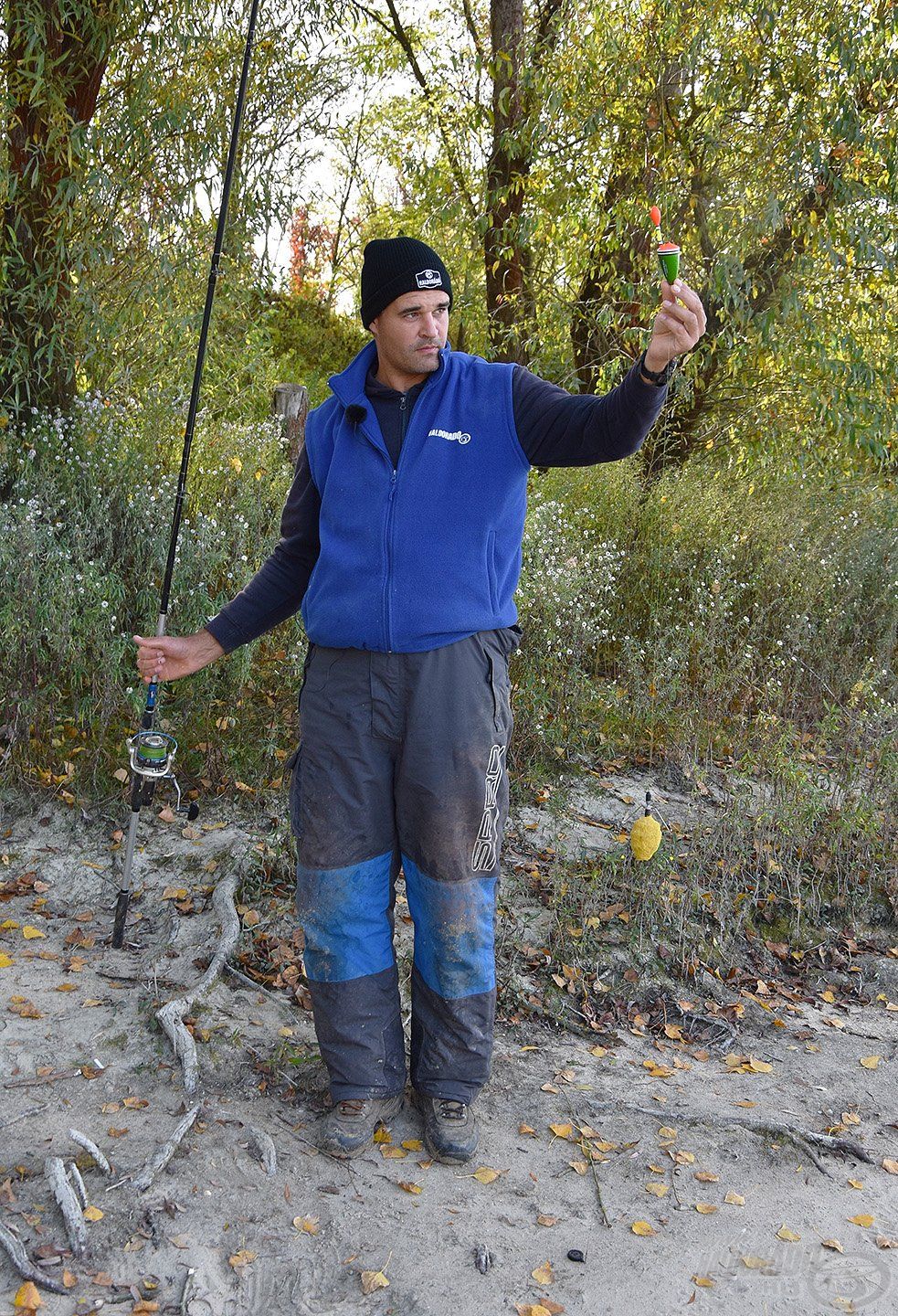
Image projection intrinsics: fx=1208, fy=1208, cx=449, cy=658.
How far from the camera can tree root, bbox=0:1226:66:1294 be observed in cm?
283

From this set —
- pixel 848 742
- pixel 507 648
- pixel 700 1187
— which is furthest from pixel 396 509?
pixel 848 742

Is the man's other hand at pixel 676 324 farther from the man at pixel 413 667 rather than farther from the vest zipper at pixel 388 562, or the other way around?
the vest zipper at pixel 388 562

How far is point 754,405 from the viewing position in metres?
9.93

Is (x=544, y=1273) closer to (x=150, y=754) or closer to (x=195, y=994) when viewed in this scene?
(x=195, y=994)

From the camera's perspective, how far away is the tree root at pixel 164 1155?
3.17m

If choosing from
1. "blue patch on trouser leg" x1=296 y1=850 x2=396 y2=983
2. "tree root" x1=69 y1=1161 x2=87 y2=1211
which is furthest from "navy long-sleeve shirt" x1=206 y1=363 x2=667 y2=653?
"tree root" x1=69 y1=1161 x2=87 y2=1211

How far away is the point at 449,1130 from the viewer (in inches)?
137

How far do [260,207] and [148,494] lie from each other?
1779mm

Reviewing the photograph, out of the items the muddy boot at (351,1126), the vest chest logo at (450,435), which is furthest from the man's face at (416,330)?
the muddy boot at (351,1126)

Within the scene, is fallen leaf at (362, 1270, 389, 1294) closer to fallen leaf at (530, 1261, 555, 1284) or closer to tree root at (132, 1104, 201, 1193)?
fallen leaf at (530, 1261, 555, 1284)

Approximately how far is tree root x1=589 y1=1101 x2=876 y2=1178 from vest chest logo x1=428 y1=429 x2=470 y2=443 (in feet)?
7.05

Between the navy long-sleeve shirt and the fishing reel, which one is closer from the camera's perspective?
the navy long-sleeve shirt

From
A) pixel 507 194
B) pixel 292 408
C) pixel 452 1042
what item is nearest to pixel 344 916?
pixel 452 1042

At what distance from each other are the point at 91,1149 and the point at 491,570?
1887 millimetres
